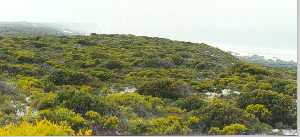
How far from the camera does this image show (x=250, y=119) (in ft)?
37.5

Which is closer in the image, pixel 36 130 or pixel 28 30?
pixel 36 130

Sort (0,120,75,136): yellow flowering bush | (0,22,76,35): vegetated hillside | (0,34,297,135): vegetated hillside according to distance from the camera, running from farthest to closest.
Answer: (0,22,76,35): vegetated hillside, (0,34,297,135): vegetated hillside, (0,120,75,136): yellow flowering bush

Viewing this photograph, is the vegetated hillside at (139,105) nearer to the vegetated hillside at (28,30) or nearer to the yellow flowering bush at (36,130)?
the yellow flowering bush at (36,130)

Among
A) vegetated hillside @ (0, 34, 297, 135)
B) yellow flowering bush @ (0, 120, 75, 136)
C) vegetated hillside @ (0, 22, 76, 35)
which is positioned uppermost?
yellow flowering bush @ (0, 120, 75, 136)

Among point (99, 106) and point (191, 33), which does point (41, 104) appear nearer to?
point (99, 106)

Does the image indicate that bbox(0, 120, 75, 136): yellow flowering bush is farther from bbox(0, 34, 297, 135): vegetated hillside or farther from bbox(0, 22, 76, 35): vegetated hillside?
bbox(0, 22, 76, 35): vegetated hillside

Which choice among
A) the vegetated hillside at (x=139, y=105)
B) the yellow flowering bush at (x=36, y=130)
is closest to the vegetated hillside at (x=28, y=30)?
the vegetated hillside at (x=139, y=105)

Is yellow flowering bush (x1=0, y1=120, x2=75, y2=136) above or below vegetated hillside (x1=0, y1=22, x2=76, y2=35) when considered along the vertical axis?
above

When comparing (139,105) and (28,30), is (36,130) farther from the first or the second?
(28,30)

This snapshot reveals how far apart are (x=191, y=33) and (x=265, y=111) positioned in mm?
62903

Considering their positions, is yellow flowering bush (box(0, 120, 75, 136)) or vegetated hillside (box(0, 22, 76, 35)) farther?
vegetated hillside (box(0, 22, 76, 35))

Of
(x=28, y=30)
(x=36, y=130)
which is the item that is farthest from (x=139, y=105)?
(x=28, y=30)

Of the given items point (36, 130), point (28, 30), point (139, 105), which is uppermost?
point (36, 130)

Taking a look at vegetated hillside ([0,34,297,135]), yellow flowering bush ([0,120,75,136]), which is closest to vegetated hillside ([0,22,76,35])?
vegetated hillside ([0,34,297,135])
